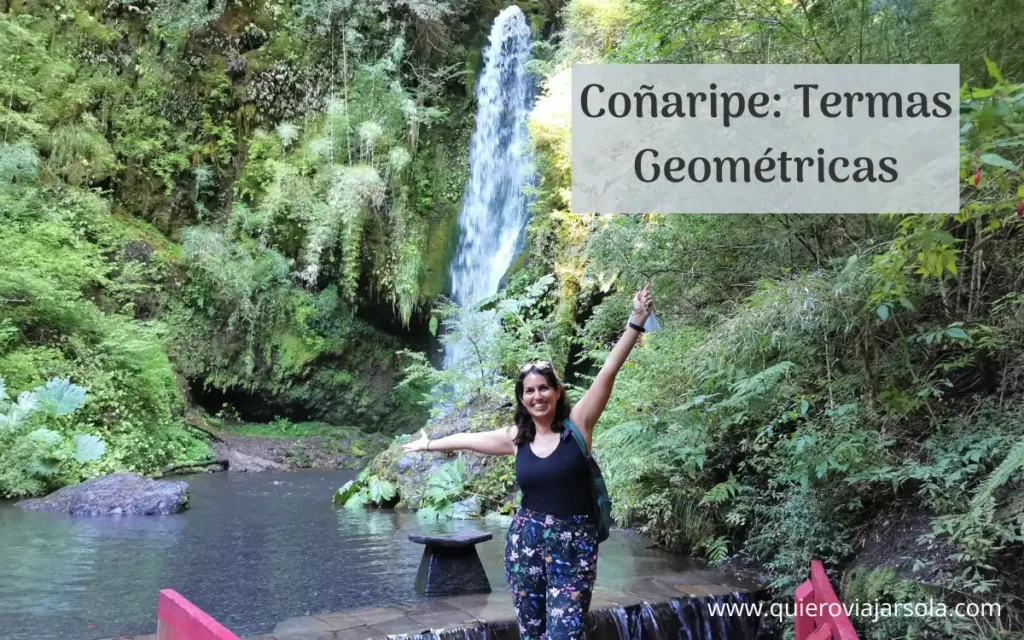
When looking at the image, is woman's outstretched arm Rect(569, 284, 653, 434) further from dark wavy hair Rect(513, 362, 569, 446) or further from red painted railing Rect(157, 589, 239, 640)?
red painted railing Rect(157, 589, 239, 640)

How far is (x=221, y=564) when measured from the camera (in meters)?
5.57

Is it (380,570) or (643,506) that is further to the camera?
(643,506)

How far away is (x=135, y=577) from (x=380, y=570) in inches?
64.7

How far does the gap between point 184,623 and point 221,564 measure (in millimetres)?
3534

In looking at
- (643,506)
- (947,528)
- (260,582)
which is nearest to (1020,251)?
(947,528)

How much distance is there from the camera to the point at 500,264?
13.9 m

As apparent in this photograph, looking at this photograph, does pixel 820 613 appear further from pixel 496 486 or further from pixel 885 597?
pixel 496 486

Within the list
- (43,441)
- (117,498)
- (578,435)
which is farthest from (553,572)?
(43,441)

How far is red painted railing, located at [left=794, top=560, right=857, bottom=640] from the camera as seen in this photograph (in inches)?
83.9

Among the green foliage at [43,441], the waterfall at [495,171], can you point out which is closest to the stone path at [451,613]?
the green foliage at [43,441]

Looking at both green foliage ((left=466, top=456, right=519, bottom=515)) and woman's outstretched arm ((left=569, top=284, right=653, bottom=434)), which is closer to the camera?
woman's outstretched arm ((left=569, top=284, right=653, bottom=434))

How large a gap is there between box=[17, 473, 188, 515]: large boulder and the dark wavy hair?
6484 mm

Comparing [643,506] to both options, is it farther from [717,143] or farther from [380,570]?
[717,143]

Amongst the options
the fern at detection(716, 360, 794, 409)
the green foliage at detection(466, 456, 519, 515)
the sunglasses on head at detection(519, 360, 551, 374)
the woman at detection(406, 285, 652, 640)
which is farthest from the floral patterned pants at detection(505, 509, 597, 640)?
the green foliage at detection(466, 456, 519, 515)
